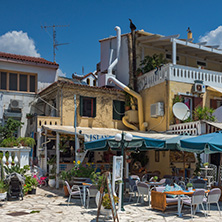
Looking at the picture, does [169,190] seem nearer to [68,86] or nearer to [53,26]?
[68,86]

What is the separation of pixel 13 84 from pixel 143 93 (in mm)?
8319

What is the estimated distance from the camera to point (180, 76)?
18.2m

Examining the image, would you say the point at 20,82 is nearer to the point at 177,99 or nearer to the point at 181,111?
the point at 177,99

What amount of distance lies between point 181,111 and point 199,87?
2047 mm

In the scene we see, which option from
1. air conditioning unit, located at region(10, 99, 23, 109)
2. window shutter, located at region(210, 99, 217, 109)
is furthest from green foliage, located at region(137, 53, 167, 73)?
air conditioning unit, located at region(10, 99, 23, 109)

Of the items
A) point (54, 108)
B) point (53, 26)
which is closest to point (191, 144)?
point (54, 108)

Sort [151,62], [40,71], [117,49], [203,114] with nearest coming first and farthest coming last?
1. [203,114]
2. [151,62]
3. [40,71]
4. [117,49]

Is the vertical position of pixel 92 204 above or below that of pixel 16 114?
below

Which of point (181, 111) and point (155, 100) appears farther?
point (155, 100)

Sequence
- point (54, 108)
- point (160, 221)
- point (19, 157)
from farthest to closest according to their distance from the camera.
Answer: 1. point (54, 108)
2. point (19, 157)
3. point (160, 221)

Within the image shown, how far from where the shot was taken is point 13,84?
19.8 m

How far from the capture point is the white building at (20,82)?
19.2 meters

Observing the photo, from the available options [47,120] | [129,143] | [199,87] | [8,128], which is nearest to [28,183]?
[129,143]

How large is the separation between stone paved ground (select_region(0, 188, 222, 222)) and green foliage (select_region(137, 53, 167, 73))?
11.1 m
